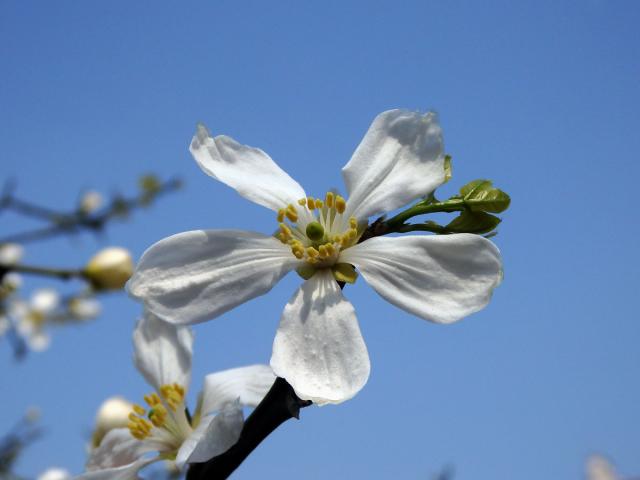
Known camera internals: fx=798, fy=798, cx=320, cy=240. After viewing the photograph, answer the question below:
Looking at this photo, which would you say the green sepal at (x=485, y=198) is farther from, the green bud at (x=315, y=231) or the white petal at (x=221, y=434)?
the white petal at (x=221, y=434)

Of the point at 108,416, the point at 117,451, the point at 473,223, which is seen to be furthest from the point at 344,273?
the point at 108,416

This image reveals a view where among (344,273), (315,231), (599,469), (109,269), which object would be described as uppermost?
(109,269)

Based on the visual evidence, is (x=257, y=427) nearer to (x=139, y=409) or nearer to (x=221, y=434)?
(x=221, y=434)

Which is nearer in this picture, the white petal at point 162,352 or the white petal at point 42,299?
the white petal at point 162,352

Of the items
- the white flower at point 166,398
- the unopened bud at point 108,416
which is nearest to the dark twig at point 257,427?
the white flower at point 166,398

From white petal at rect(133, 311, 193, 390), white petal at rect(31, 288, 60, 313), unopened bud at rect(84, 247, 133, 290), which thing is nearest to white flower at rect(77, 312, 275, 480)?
white petal at rect(133, 311, 193, 390)
